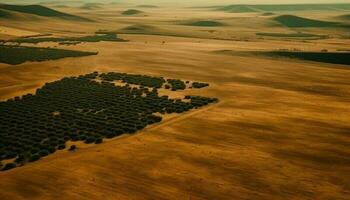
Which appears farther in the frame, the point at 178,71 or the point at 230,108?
the point at 178,71

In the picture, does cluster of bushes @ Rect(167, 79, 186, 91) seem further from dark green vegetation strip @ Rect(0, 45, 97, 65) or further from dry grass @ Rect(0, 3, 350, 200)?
dark green vegetation strip @ Rect(0, 45, 97, 65)

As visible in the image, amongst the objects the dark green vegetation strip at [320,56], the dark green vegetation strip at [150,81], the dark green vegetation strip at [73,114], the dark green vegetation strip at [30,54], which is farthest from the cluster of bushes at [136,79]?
the dark green vegetation strip at [320,56]

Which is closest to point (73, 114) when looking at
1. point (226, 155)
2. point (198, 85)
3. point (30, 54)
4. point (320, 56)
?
point (226, 155)

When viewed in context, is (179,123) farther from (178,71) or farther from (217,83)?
(178,71)

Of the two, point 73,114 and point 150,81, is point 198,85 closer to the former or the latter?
point 150,81

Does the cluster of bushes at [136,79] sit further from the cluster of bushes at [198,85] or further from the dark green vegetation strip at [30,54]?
the dark green vegetation strip at [30,54]

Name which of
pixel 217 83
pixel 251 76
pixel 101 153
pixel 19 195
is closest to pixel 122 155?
pixel 101 153
